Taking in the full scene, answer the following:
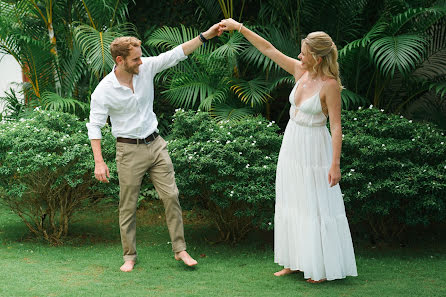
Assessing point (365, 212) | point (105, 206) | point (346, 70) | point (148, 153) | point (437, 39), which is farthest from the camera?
point (105, 206)

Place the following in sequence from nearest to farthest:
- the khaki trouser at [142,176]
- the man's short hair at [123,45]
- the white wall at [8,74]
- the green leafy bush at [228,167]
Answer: the man's short hair at [123,45] → the khaki trouser at [142,176] → the green leafy bush at [228,167] → the white wall at [8,74]

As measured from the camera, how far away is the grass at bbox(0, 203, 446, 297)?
185 inches

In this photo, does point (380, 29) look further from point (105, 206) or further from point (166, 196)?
point (105, 206)

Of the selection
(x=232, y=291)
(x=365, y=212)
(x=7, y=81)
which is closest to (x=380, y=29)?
(x=365, y=212)

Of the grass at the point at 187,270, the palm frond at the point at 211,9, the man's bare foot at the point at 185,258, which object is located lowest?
the grass at the point at 187,270

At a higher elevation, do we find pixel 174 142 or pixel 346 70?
pixel 346 70

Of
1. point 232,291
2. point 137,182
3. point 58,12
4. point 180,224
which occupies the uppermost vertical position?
point 58,12

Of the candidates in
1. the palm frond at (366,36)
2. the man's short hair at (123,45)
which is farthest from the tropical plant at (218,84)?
the man's short hair at (123,45)

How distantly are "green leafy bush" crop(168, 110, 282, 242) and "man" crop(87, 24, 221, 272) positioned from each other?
51 cm

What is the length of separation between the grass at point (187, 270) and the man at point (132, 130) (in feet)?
0.96

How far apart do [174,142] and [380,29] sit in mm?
2677

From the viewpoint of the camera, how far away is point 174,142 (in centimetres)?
600

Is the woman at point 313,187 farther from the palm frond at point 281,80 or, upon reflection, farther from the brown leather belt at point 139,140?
the palm frond at point 281,80

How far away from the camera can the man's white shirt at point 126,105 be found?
5055 millimetres
